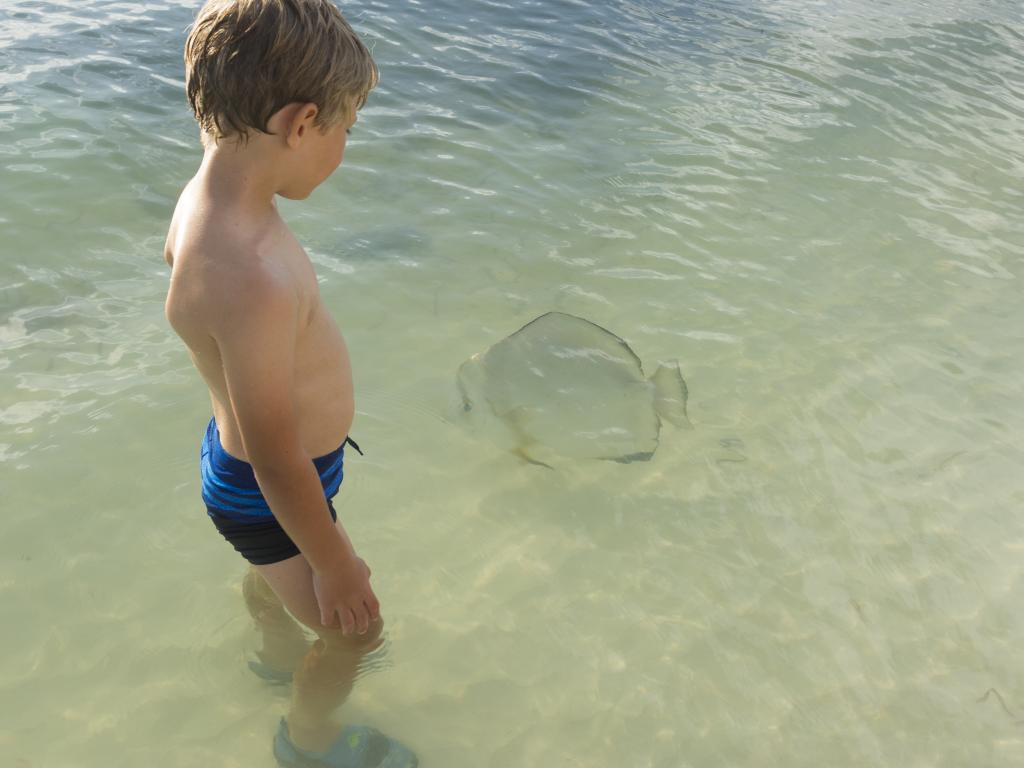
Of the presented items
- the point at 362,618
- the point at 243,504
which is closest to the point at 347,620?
the point at 362,618

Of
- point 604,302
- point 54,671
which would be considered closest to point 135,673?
point 54,671

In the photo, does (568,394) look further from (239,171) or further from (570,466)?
(239,171)

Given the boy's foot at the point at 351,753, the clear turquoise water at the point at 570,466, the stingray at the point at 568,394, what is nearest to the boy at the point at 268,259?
the boy's foot at the point at 351,753

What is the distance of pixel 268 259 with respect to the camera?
5.52ft

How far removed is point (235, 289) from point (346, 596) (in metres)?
0.78

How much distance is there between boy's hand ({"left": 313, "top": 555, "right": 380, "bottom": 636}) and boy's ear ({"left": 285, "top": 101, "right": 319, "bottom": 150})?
3.02ft

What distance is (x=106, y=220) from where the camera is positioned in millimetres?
4980

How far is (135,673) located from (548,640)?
4.19 feet

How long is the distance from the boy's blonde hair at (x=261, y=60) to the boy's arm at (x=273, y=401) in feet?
1.07

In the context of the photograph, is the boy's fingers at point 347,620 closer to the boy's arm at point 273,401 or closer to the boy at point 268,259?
the boy at point 268,259

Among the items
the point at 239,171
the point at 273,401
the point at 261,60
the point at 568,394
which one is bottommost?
the point at 568,394

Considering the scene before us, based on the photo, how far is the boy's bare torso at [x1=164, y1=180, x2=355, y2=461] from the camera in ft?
5.43

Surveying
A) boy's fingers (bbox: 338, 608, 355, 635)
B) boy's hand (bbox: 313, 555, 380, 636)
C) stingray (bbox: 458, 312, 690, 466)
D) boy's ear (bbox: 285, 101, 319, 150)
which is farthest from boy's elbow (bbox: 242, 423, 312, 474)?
stingray (bbox: 458, 312, 690, 466)

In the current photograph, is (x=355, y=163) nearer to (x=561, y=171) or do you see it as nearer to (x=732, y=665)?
(x=561, y=171)
